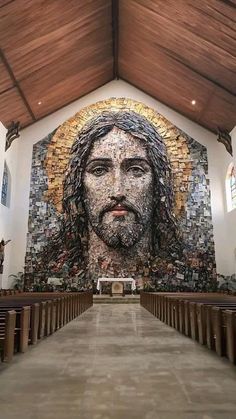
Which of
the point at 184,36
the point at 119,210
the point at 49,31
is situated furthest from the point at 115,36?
the point at 119,210

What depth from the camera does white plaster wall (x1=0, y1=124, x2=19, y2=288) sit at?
40.6 feet

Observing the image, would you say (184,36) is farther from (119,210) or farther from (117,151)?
(119,210)

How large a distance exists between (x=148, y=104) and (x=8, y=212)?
7375 millimetres

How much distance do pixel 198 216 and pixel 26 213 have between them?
6781 mm

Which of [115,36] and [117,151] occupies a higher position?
[115,36]

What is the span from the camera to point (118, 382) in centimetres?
244

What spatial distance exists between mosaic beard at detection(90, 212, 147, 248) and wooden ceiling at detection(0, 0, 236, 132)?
488cm

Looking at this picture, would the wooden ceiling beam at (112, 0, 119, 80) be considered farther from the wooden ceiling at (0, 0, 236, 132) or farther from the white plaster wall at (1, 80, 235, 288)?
the white plaster wall at (1, 80, 235, 288)

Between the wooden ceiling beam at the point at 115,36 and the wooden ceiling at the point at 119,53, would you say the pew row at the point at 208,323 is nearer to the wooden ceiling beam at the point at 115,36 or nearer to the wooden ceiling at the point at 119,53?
the wooden ceiling at the point at 119,53

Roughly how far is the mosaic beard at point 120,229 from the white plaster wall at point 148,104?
2994mm

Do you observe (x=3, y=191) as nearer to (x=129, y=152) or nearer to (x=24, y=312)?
(x=129, y=152)

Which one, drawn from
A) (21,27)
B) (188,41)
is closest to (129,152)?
(188,41)

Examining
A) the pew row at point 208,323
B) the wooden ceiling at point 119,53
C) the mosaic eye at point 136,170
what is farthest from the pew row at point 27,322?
the mosaic eye at point 136,170

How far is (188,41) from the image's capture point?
10.2 m
